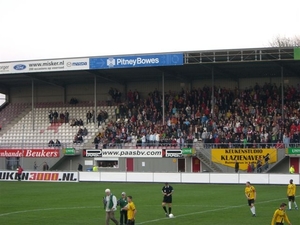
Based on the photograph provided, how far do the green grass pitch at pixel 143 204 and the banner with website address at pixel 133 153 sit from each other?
697 centimetres

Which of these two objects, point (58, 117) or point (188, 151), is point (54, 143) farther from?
point (188, 151)

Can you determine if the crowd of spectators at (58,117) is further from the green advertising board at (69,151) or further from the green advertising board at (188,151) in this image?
the green advertising board at (188,151)

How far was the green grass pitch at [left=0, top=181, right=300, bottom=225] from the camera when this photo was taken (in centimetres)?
2942

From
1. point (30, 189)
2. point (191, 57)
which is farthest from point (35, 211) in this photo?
point (191, 57)

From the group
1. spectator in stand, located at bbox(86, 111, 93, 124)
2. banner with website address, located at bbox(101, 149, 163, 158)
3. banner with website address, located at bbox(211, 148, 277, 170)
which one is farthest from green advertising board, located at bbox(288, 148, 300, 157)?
spectator in stand, located at bbox(86, 111, 93, 124)

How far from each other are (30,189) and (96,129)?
702 inches

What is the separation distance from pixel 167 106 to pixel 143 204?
2914 centimetres

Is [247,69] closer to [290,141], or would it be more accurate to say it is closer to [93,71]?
[290,141]

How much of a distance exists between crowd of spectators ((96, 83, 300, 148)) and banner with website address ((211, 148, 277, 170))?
1.81 feet

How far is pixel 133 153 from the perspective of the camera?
196 ft

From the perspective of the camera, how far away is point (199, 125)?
6019cm

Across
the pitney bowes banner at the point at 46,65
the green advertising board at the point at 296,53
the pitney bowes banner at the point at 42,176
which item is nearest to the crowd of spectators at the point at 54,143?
the pitney bowes banner at the point at 42,176

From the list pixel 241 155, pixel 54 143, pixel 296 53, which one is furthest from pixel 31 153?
pixel 296 53

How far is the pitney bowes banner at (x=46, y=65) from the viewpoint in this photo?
61.1 metres
